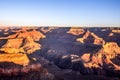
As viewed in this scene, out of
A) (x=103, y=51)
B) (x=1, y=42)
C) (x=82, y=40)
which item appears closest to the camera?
(x=103, y=51)

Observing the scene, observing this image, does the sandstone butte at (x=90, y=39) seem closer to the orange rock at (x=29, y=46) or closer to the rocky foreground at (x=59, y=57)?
the rocky foreground at (x=59, y=57)

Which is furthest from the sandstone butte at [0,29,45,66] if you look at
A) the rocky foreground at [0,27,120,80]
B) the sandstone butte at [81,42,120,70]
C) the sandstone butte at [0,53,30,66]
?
the sandstone butte at [81,42,120,70]

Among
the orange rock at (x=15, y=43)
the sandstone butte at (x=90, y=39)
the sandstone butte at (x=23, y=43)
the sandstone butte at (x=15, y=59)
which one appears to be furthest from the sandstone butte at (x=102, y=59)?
the sandstone butte at (x=15, y=59)

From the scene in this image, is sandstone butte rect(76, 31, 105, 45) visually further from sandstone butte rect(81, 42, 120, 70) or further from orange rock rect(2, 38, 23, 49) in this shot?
orange rock rect(2, 38, 23, 49)

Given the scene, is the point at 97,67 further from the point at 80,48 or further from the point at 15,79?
the point at 15,79

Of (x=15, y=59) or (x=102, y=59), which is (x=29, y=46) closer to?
(x=102, y=59)

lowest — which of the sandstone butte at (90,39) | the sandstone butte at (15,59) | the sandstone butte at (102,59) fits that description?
the sandstone butte at (102,59)

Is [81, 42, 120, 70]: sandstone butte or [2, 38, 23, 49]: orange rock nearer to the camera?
[81, 42, 120, 70]: sandstone butte

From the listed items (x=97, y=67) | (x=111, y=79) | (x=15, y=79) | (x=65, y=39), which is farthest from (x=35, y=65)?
(x=65, y=39)

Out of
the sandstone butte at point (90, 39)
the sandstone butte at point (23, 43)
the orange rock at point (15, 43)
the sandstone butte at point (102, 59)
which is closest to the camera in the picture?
the sandstone butte at point (102, 59)
